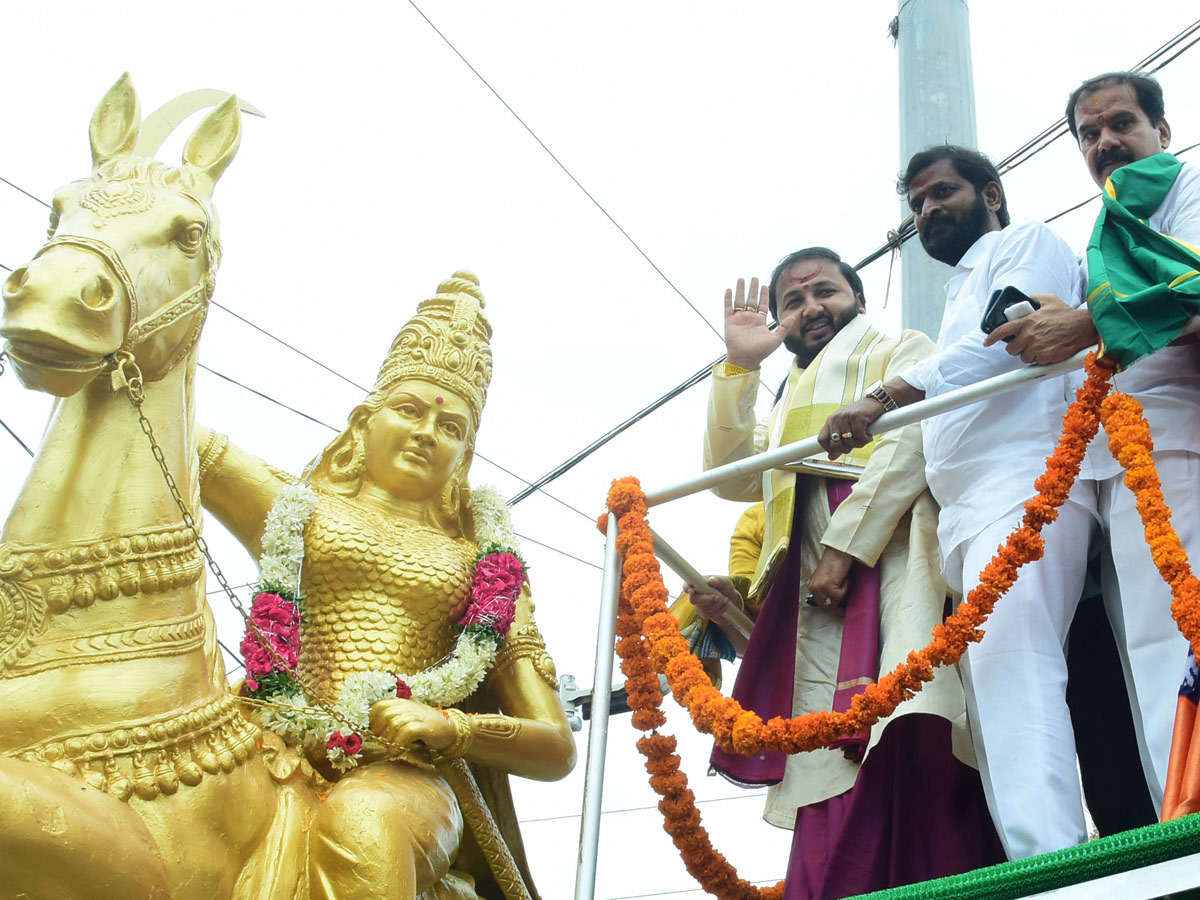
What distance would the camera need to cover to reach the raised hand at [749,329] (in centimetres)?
511

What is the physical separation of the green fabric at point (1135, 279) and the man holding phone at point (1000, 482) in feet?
0.72

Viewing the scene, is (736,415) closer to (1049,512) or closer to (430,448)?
(430,448)

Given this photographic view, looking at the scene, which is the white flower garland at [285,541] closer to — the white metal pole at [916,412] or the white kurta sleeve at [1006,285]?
the white metal pole at [916,412]

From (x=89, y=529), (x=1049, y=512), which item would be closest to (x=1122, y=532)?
(x=1049, y=512)

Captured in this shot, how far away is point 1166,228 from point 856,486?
1.15 metres

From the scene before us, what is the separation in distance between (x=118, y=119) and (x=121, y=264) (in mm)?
732

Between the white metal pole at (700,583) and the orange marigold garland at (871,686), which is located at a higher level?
the white metal pole at (700,583)

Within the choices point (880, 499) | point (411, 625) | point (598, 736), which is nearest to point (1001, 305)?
point (880, 499)

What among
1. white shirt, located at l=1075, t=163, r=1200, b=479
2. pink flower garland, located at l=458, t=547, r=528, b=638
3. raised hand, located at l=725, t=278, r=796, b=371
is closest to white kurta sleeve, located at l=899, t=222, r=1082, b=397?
white shirt, located at l=1075, t=163, r=1200, b=479

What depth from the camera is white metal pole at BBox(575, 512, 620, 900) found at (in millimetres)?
3898

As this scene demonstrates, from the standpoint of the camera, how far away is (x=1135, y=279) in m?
3.89

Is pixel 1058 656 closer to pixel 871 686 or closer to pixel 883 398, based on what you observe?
pixel 871 686

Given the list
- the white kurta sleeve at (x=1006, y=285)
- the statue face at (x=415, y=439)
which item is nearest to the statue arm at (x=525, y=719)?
the statue face at (x=415, y=439)

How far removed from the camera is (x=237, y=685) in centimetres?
463
